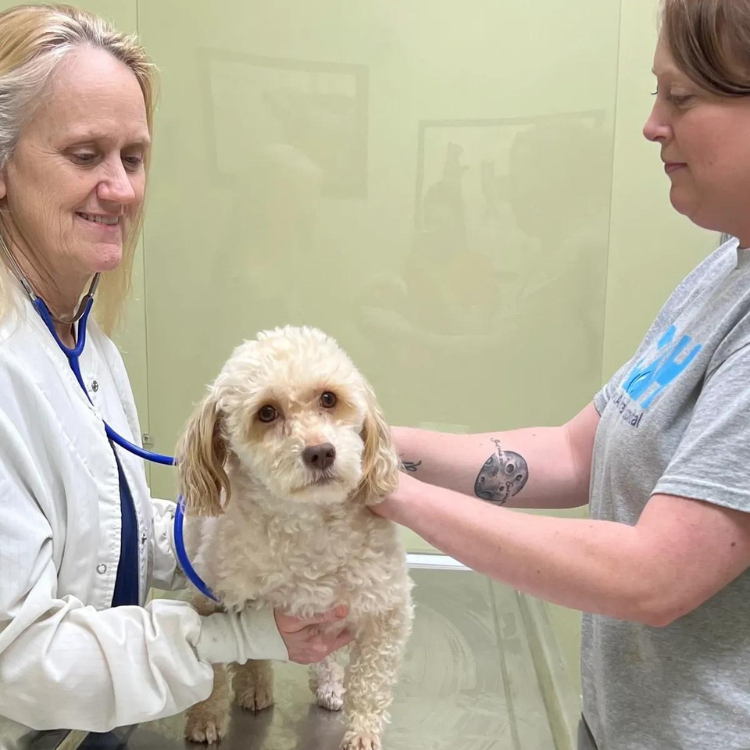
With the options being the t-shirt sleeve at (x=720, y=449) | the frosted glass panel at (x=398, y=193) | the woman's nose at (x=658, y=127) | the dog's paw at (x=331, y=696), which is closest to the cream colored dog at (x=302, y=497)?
the dog's paw at (x=331, y=696)

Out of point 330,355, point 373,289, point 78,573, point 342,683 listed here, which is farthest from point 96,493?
point 373,289

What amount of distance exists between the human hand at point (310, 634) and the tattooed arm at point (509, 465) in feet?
0.94

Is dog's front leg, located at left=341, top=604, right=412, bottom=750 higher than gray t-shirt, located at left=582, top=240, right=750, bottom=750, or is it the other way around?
gray t-shirt, located at left=582, top=240, right=750, bottom=750

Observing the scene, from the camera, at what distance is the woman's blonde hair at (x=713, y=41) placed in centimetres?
72

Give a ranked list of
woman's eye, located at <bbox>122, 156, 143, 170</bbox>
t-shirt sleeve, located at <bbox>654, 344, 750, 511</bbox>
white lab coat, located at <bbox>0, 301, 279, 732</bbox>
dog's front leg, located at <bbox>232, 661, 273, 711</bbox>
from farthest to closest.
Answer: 1. dog's front leg, located at <bbox>232, 661, 273, 711</bbox>
2. woman's eye, located at <bbox>122, 156, 143, 170</bbox>
3. white lab coat, located at <bbox>0, 301, 279, 732</bbox>
4. t-shirt sleeve, located at <bbox>654, 344, 750, 511</bbox>

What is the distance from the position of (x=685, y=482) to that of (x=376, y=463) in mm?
377

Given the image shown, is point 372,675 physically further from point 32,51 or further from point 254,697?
point 32,51

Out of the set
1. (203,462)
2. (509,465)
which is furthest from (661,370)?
(203,462)

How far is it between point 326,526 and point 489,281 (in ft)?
3.61

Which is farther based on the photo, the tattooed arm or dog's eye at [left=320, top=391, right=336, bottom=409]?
the tattooed arm

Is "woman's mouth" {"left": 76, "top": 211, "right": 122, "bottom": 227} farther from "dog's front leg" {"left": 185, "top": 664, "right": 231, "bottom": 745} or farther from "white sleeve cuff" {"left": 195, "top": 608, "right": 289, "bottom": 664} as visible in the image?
"dog's front leg" {"left": 185, "top": 664, "right": 231, "bottom": 745}

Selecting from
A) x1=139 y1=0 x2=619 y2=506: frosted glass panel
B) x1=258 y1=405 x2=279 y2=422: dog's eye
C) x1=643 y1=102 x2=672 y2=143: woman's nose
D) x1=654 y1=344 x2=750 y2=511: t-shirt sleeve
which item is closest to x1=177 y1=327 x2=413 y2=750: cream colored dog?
x1=258 y1=405 x2=279 y2=422: dog's eye

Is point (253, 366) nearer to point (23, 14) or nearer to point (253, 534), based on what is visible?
point (253, 534)

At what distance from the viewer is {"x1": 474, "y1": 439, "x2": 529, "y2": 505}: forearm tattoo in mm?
1186
